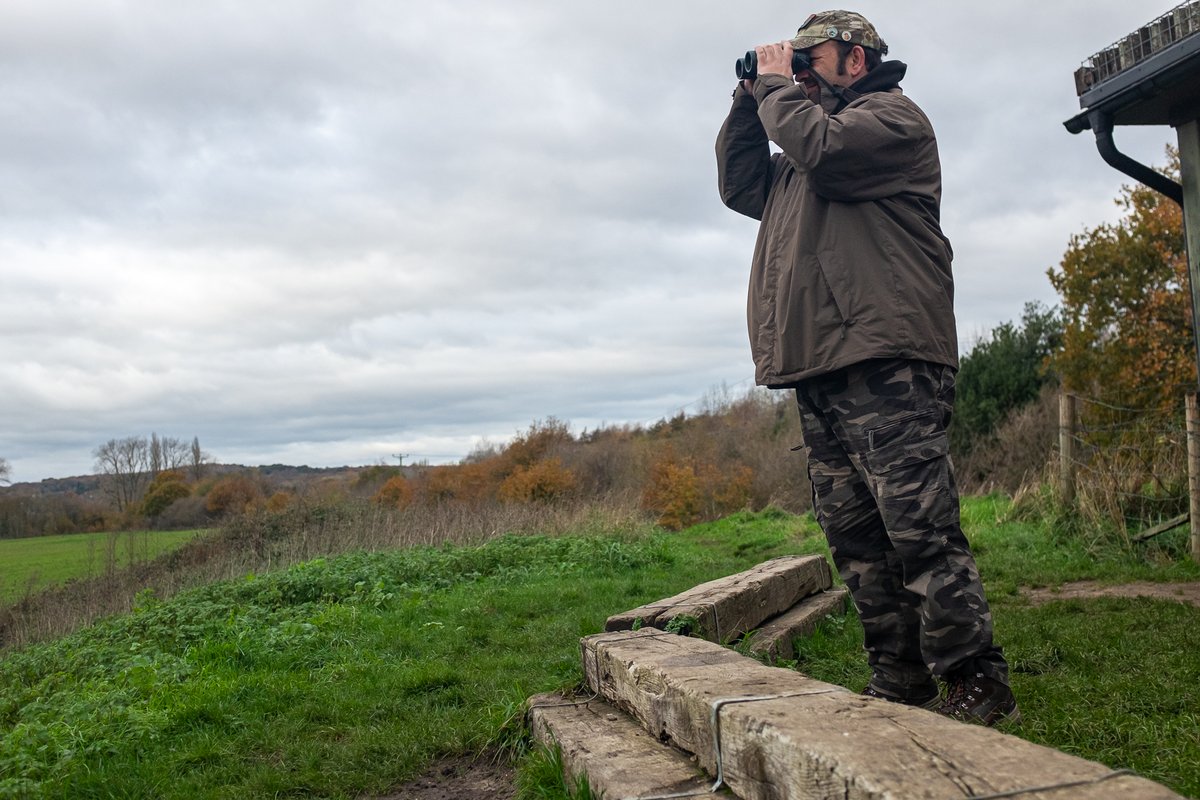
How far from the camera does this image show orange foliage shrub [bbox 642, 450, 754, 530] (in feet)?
76.9

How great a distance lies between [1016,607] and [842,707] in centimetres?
413

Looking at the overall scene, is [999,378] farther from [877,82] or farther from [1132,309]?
[877,82]

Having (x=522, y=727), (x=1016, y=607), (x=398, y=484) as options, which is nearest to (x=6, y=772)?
(x=522, y=727)

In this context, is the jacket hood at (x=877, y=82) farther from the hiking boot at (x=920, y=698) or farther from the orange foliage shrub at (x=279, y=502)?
the orange foliage shrub at (x=279, y=502)

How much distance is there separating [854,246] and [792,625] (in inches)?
98.2

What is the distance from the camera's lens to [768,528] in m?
14.3

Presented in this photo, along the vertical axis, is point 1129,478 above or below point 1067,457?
below

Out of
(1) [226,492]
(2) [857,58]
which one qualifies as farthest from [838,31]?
(1) [226,492]

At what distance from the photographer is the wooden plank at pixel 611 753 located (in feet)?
6.97

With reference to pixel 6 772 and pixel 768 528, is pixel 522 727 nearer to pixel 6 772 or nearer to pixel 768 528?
pixel 6 772

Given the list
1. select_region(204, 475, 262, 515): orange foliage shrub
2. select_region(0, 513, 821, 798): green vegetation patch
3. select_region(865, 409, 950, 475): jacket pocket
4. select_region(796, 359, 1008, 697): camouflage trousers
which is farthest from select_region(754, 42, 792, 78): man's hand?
select_region(204, 475, 262, 515): orange foliage shrub

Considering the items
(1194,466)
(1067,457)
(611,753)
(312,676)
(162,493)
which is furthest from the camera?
(162,493)

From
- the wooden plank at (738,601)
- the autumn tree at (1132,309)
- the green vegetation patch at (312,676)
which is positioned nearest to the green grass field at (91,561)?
the green vegetation patch at (312,676)

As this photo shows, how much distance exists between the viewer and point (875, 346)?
2.57m
